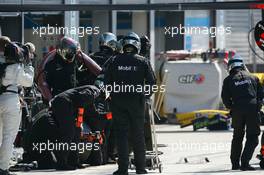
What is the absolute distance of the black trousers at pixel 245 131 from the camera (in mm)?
15945

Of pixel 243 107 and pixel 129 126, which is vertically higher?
pixel 243 107

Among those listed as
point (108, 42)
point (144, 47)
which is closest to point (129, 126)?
point (144, 47)

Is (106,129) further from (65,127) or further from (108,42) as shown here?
(108,42)

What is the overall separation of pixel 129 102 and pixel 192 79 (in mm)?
12764

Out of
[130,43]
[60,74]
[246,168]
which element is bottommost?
[246,168]

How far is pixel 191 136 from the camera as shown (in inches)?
918

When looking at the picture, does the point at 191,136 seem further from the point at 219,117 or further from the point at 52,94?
the point at 52,94

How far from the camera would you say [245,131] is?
16203 mm

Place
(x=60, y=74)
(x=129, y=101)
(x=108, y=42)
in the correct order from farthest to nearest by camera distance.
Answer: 1. (x=108, y=42)
2. (x=60, y=74)
3. (x=129, y=101)

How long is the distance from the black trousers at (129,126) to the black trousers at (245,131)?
1876 mm

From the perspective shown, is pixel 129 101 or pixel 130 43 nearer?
pixel 129 101

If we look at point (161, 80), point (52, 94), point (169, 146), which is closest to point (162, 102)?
point (161, 80)

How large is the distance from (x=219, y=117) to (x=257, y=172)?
9549 mm

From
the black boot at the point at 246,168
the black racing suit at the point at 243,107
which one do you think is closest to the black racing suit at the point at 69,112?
the black racing suit at the point at 243,107
